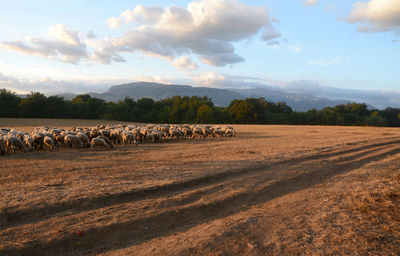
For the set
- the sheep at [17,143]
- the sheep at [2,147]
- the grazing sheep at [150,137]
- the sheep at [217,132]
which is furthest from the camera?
the sheep at [217,132]

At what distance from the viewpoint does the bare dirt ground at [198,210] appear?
4.62m

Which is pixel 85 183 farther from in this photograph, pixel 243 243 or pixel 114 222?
pixel 243 243

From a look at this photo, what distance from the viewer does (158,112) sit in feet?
272

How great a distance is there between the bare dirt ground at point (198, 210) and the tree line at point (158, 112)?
62573mm

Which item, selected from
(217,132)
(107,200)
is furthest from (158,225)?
(217,132)

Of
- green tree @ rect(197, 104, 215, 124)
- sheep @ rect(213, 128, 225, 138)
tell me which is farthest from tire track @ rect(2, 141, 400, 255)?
green tree @ rect(197, 104, 215, 124)

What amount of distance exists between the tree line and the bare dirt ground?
6257 cm

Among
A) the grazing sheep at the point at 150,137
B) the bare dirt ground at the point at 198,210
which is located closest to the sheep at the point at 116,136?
the grazing sheep at the point at 150,137

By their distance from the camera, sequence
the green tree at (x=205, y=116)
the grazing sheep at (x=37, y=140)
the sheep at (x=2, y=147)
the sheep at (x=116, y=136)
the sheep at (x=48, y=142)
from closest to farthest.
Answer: the sheep at (x=2, y=147) → the sheep at (x=48, y=142) → the grazing sheep at (x=37, y=140) → the sheep at (x=116, y=136) → the green tree at (x=205, y=116)

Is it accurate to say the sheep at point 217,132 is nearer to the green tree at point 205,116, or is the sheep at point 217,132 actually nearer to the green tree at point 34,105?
the green tree at point 205,116

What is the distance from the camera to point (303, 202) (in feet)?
22.2

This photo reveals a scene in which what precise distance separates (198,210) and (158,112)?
78.2 meters

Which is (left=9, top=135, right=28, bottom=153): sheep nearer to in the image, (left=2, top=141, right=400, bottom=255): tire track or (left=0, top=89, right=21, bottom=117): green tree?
(left=2, top=141, right=400, bottom=255): tire track

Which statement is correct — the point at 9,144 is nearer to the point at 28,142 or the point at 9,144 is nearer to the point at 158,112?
the point at 28,142
